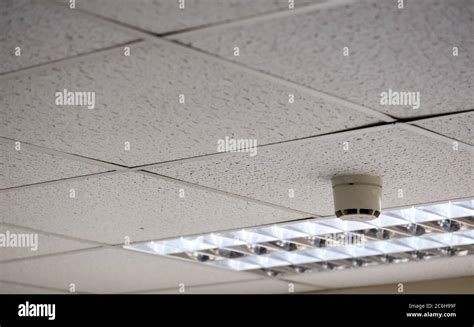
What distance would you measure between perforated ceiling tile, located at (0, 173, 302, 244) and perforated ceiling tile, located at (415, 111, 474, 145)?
97 centimetres

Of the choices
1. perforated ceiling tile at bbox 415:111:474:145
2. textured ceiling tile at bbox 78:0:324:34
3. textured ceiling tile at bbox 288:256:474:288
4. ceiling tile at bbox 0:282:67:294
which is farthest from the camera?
ceiling tile at bbox 0:282:67:294

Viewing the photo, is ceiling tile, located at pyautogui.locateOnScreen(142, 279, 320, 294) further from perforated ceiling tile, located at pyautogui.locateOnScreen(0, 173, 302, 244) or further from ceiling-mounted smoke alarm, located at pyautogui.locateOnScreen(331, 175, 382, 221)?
ceiling-mounted smoke alarm, located at pyautogui.locateOnScreen(331, 175, 382, 221)

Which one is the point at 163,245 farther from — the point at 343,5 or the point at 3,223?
the point at 343,5

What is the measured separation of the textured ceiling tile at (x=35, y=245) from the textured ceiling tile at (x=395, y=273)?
53.6 inches

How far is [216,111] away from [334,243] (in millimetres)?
1810

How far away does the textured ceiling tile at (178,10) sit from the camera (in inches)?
63.3

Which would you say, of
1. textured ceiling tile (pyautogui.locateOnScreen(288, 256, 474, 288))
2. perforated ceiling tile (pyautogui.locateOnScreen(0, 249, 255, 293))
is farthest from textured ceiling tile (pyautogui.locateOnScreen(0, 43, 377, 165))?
textured ceiling tile (pyautogui.locateOnScreen(288, 256, 474, 288))

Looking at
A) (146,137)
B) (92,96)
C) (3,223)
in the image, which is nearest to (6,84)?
(92,96)

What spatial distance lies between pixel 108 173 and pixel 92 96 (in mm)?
673

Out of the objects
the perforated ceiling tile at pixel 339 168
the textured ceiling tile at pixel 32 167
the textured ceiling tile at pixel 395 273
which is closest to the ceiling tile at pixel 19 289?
the textured ceiling tile at pixel 395 273

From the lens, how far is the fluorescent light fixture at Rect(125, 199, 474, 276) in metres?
3.46

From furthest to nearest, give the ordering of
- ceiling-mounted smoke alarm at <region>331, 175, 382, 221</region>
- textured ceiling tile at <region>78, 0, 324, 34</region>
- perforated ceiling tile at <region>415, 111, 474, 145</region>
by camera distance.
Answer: ceiling-mounted smoke alarm at <region>331, 175, 382, 221</region> < perforated ceiling tile at <region>415, 111, 474, 145</region> < textured ceiling tile at <region>78, 0, 324, 34</region>

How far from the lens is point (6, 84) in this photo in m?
1.98

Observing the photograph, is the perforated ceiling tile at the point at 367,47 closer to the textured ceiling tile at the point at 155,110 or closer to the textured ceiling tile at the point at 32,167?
the textured ceiling tile at the point at 155,110
